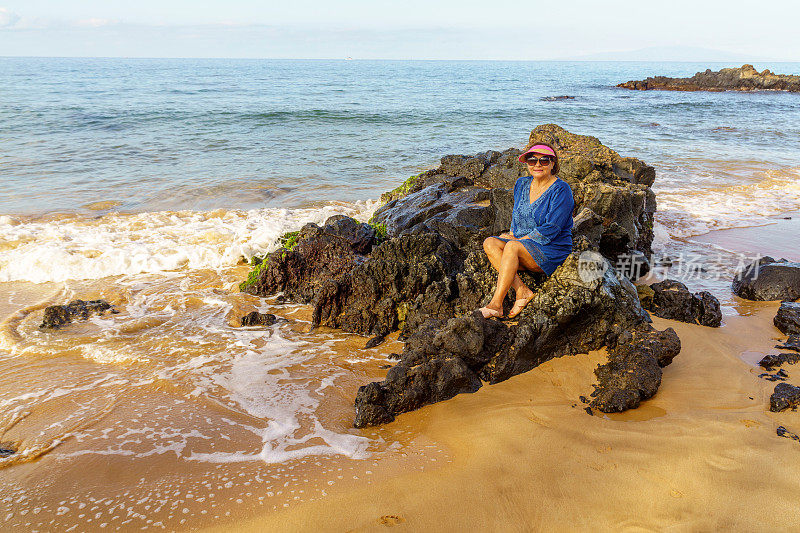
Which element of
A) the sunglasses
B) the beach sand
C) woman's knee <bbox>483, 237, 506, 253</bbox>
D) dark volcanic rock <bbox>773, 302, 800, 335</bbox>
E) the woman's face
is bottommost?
the beach sand

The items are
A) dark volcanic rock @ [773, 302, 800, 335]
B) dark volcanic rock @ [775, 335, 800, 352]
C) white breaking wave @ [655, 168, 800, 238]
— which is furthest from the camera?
white breaking wave @ [655, 168, 800, 238]

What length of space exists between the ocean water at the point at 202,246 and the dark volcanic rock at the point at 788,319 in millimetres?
920

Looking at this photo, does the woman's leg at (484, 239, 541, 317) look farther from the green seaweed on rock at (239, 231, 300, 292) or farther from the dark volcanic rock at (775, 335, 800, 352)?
the green seaweed on rock at (239, 231, 300, 292)

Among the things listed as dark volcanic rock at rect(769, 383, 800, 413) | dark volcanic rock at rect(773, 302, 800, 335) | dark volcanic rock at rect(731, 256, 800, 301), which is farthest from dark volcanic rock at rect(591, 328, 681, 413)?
dark volcanic rock at rect(731, 256, 800, 301)

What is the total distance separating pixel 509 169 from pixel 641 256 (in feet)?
8.08

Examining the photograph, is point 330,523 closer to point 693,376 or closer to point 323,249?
point 693,376

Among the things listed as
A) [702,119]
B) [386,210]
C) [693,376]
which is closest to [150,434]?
[693,376]

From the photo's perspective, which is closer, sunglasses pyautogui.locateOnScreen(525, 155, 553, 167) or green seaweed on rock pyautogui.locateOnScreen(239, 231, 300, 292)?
sunglasses pyautogui.locateOnScreen(525, 155, 553, 167)

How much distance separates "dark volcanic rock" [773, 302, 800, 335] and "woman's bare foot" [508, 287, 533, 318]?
2733 mm

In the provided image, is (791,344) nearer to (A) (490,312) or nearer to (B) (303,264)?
(A) (490,312)

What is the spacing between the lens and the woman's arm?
14.2 ft

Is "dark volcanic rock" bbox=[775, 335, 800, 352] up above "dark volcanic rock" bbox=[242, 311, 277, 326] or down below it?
above

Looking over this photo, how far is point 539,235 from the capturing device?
4355mm

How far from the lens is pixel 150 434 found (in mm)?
3688
